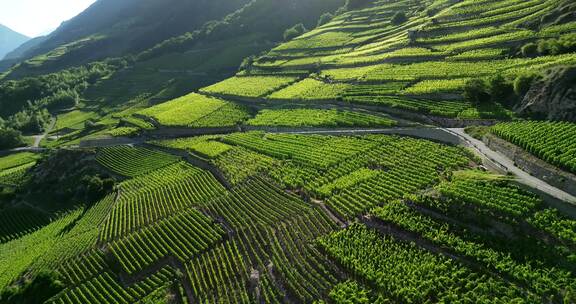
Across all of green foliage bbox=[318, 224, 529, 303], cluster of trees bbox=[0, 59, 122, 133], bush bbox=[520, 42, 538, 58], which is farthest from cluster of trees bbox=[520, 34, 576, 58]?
cluster of trees bbox=[0, 59, 122, 133]

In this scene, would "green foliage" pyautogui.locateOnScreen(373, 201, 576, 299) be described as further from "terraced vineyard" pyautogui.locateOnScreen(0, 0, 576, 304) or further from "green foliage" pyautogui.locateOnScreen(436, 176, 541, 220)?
"green foliage" pyautogui.locateOnScreen(436, 176, 541, 220)

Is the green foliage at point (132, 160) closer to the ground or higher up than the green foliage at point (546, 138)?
closer to the ground

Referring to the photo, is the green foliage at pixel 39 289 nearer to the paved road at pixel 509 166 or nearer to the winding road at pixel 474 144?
the winding road at pixel 474 144

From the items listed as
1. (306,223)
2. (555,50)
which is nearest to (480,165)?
(306,223)

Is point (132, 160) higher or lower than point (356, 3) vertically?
lower

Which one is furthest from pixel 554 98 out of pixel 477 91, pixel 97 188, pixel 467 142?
pixel 97 188

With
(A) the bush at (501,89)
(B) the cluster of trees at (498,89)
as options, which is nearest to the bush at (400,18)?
(B) the cluster of trees at (498,89)

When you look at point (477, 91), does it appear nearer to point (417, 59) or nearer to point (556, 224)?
point (417, 59)
